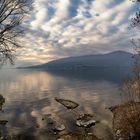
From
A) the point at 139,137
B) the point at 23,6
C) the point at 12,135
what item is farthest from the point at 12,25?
the point at 139,137

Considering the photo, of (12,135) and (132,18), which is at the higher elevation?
(132,18)

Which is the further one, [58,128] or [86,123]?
[86,123]

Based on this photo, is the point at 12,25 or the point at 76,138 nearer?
the point at 76,138

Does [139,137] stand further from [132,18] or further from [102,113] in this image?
[102,113]

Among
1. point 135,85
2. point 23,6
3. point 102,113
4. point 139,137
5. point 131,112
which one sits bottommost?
point 102,113

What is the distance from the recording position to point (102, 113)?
41094mm

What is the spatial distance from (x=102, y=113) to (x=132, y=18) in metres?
28.7

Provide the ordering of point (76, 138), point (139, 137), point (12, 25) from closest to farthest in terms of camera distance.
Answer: point (139, 137), point (76, 138), point (12, 25)

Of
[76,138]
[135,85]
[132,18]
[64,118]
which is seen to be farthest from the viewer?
[64,118]

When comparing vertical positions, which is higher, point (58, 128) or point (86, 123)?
point (58, 128)

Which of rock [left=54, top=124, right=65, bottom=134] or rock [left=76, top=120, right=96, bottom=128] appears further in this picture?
rock [left=76, top=120, right=96, bottom=128]

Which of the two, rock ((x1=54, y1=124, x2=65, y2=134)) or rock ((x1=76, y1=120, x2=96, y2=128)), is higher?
rock ((x1=54, y1=124, x2=65, y2=134))

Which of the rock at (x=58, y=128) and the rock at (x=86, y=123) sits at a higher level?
the rock at (x=58, y=128)

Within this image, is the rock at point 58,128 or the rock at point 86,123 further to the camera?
the rock at point 86,123
